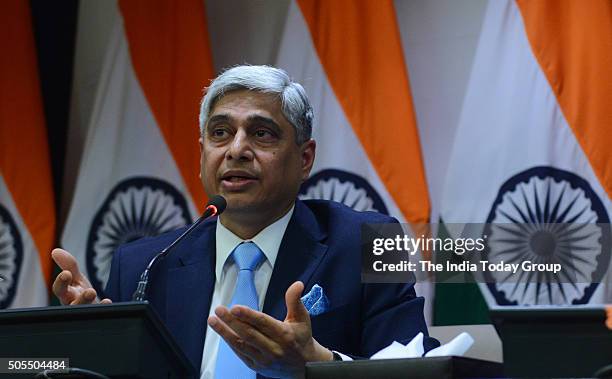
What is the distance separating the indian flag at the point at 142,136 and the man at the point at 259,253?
1.71 meters

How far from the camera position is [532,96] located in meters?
4.21

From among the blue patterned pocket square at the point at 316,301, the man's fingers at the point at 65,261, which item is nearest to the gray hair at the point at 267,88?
the blue patterned pocket square at the point at 316,301

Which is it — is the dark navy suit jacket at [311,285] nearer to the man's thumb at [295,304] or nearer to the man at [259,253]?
the man at [259,253]

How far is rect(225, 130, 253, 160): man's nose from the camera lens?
2838 mm

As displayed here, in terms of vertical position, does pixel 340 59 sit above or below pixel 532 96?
above

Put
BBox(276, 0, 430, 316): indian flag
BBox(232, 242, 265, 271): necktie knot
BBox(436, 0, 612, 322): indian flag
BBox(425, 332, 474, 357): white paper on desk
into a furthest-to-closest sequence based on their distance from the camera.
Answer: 1. BBox(276, 0, 430, 316): indian flag
2. BBox(436, 0, 612, 322): indian flag
3. BBox(232, 242, 265, 271): necktie knot
4. BBox(425, 332, 474, 357): white paper on desk

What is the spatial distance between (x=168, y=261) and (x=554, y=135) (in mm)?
1980

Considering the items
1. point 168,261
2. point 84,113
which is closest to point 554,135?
point 168,261

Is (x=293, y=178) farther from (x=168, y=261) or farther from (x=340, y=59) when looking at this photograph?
(x=340, y=59)

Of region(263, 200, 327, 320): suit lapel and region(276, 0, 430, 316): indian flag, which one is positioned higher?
region(276, 0, 430, 316): indian flag

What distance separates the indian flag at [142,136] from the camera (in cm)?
467

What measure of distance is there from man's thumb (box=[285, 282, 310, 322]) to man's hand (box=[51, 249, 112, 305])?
56 cm

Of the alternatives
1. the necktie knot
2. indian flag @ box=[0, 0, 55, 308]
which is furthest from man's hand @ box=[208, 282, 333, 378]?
indian flag @ box=[0, 0, 55, 308]

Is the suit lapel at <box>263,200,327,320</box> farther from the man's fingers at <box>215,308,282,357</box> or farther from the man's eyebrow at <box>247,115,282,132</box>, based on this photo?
the man's fingers at <box>215,308,282,357</box>
